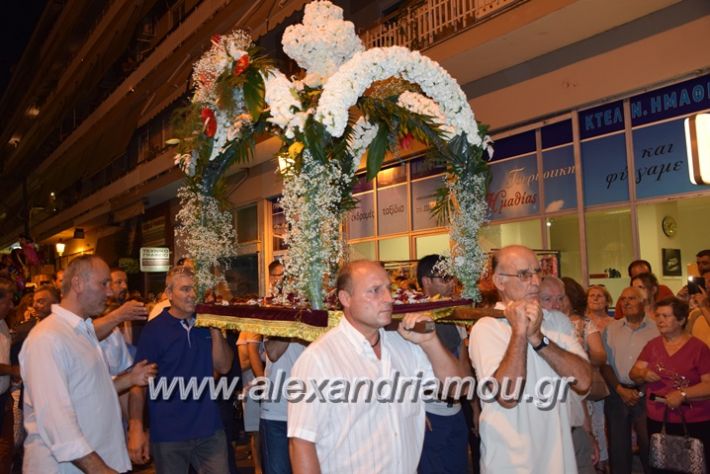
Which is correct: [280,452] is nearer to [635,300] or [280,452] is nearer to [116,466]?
[116,466]

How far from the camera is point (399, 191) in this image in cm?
1530

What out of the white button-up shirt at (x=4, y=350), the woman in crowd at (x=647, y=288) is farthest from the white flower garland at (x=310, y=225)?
the woman in crowd at (x=647, y=288)

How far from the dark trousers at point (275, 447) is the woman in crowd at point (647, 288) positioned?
446 centimetres

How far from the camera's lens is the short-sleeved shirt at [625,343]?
7.63 m

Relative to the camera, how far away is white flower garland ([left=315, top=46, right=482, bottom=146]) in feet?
15.8

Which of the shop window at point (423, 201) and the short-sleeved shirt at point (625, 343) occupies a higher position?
the shop window at point (423, 201)

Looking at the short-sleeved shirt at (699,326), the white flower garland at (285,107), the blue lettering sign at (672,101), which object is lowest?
the short-sleeved shirt at (699,326)

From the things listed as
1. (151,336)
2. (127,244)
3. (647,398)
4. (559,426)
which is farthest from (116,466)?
(127,244)

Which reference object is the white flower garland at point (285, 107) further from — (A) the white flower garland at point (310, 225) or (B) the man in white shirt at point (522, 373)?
(B) the man in white shirt at point (522, 373)

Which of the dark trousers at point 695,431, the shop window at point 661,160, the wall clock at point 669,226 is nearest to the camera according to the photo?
the dark trousers at point 695,431

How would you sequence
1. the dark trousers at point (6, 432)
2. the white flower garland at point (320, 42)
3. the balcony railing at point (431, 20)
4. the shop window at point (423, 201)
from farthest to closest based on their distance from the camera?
the shop window at point (423, 201) → the balcony railing at point (431, 20) → the dark trousers at point (6, 432) → the white flower garland at point (320, 42)

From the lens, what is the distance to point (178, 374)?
5.89 m

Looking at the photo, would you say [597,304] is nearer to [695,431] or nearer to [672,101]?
[695,431]

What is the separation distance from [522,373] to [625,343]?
442cm
